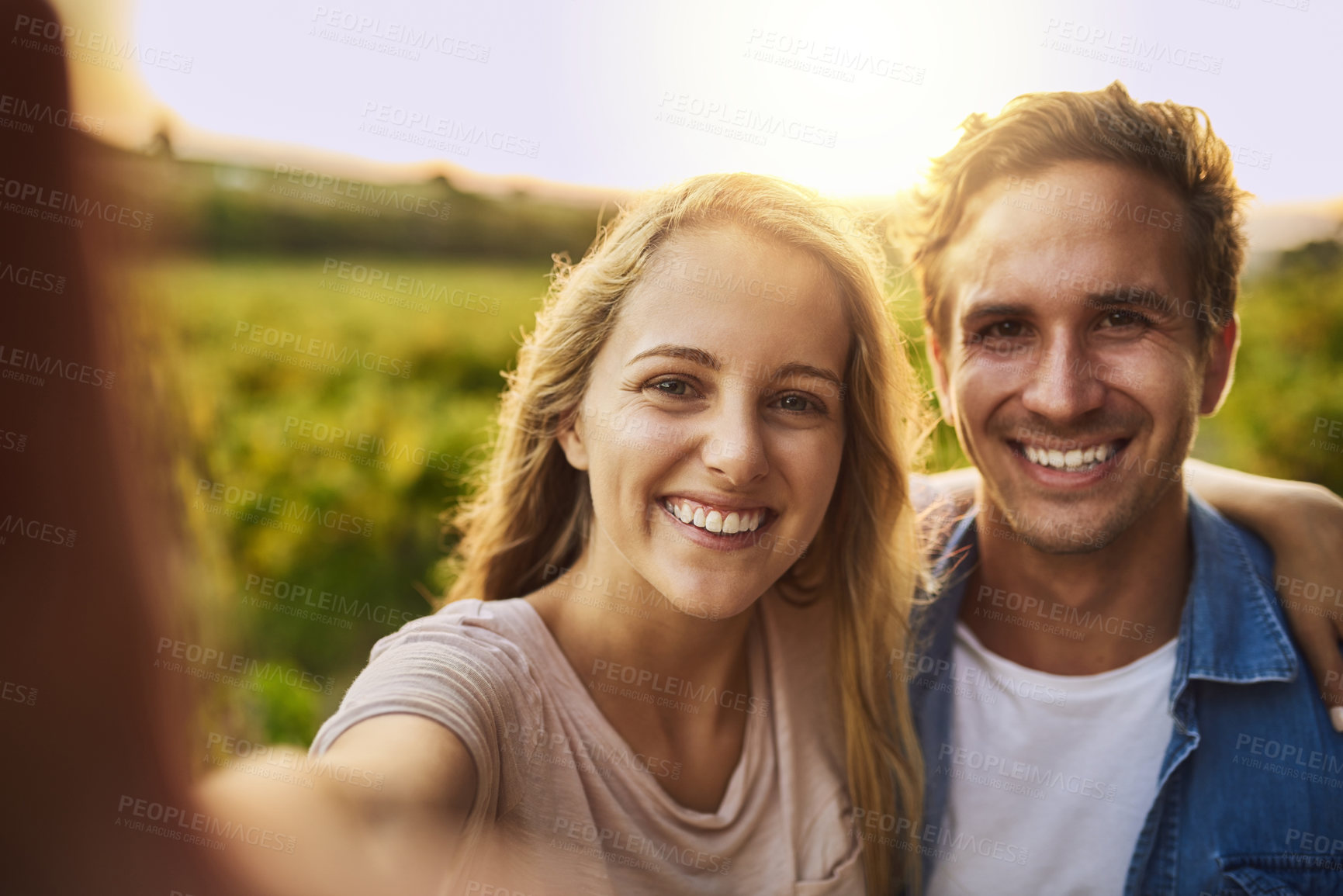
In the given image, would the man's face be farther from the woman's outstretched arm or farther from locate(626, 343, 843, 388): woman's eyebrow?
the woman's outstretched arm

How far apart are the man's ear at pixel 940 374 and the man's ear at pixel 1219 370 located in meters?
0.69

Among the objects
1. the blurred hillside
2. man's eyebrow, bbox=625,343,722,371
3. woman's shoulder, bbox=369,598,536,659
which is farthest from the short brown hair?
the blurred hillside

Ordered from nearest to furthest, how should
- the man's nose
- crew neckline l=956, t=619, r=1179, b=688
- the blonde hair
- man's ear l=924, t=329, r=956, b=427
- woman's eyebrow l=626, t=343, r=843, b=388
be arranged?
woman's eyebrow l=626, t=343, r=843, b=388 → the blonde hair → the man's nose → crew neckline l=956, t=619, r=1179, b=688 → man's ear l=924, t=329, r=956, b=427

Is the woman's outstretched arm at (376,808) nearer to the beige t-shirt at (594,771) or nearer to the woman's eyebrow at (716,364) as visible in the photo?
the beige t-shirt at (594,771)

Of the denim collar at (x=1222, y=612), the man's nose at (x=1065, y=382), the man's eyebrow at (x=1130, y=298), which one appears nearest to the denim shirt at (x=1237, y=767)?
the denim collar at (x=1222, y=612)

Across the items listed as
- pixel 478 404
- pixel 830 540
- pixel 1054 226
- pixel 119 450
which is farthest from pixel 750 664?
pixel 478 404

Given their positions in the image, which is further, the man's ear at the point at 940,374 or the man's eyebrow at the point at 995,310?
the man's ear at the point at 940,374

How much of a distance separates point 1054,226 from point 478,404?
3.44 meters

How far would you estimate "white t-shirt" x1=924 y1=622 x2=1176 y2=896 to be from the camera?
243 centimetres

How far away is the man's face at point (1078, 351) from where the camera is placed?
7.68ft

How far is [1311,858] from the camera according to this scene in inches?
91.7

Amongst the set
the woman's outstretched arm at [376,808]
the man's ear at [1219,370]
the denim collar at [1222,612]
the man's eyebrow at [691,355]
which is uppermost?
the man's ear at [1219,370]

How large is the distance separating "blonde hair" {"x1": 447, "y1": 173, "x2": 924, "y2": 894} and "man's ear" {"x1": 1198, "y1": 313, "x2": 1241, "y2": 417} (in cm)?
83

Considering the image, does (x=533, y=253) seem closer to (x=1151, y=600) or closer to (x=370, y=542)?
(x=370, y=542)
